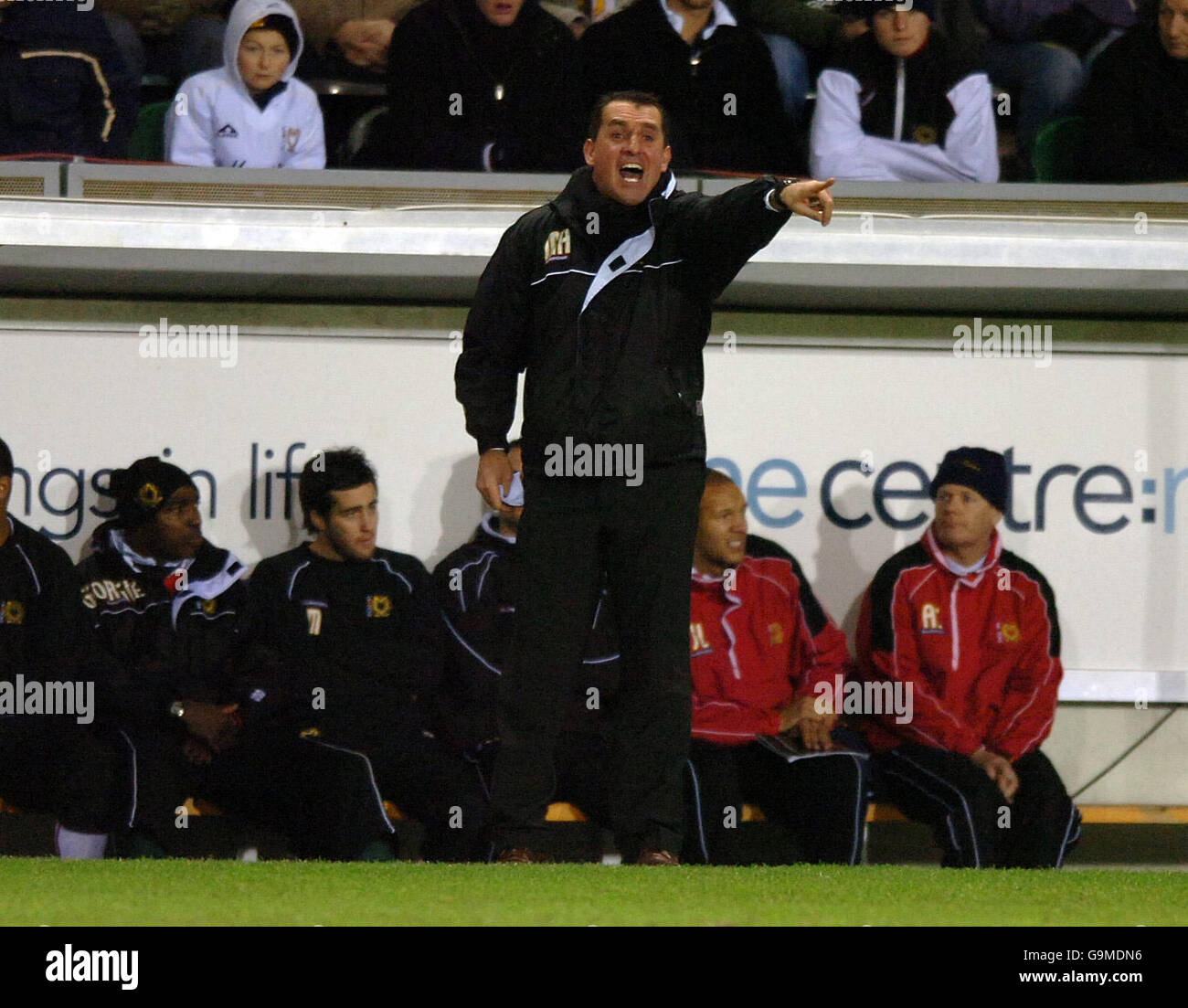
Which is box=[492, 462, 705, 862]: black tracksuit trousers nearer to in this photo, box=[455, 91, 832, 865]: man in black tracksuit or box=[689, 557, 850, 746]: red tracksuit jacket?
box=[455, 91, 832, 865]: man in black tracksuit

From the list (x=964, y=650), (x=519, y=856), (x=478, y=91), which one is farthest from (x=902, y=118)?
(x=519, y=856)

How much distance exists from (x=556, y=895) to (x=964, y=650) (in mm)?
2874

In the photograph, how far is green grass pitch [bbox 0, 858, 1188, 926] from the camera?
2.97m

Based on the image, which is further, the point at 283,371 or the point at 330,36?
the point at 330,36

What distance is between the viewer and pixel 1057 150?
6.62 m

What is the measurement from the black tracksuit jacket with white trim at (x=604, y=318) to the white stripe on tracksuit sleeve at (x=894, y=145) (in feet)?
8.23

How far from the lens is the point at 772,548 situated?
5.89 metres

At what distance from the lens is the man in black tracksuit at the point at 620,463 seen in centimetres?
382

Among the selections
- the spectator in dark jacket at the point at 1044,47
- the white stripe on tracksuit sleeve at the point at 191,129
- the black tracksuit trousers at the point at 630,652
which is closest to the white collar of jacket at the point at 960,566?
the spectator in dark jacket at the point at 1044,47

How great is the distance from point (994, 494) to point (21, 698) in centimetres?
331

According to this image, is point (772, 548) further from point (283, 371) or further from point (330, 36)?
point (330, 36)

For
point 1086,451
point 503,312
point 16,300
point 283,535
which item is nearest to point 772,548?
point 1086,451

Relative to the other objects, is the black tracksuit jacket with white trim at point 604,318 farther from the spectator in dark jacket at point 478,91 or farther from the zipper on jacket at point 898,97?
Answer: the zipper on jacket at point 898,97
